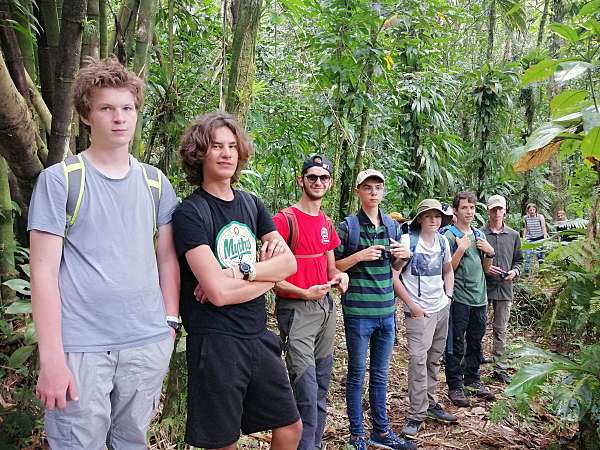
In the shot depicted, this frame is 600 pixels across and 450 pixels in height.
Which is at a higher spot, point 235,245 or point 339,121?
point 339,121

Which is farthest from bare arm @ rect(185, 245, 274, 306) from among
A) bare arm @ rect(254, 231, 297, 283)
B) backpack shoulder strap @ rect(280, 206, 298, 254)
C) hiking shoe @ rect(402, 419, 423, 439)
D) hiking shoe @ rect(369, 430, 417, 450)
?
hiking shoe @ rect(402, 419, 423, 439)

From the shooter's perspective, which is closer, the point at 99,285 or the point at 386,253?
the point at 99,285

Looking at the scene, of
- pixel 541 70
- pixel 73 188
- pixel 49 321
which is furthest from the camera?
pixel 541 70

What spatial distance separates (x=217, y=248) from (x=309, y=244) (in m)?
1.07

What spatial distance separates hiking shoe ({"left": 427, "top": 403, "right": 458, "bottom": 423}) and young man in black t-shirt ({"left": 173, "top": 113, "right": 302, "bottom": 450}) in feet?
7.23

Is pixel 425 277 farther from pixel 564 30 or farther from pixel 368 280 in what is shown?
pixel 564 30

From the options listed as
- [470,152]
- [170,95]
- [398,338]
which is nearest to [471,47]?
[470,152]

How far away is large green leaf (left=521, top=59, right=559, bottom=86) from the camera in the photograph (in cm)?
201

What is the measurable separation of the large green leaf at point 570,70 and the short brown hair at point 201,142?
135 centimetres

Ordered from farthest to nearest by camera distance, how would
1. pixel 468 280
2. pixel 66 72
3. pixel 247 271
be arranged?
pixel 468 280, pixel 66 72, pixel 247 271

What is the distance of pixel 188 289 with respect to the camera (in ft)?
7.63

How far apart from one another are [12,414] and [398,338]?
4726 mm

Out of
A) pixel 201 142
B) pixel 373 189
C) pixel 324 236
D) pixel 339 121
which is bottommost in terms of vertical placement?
pixel 324 236

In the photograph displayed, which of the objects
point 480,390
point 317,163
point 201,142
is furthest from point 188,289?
point 480,390
